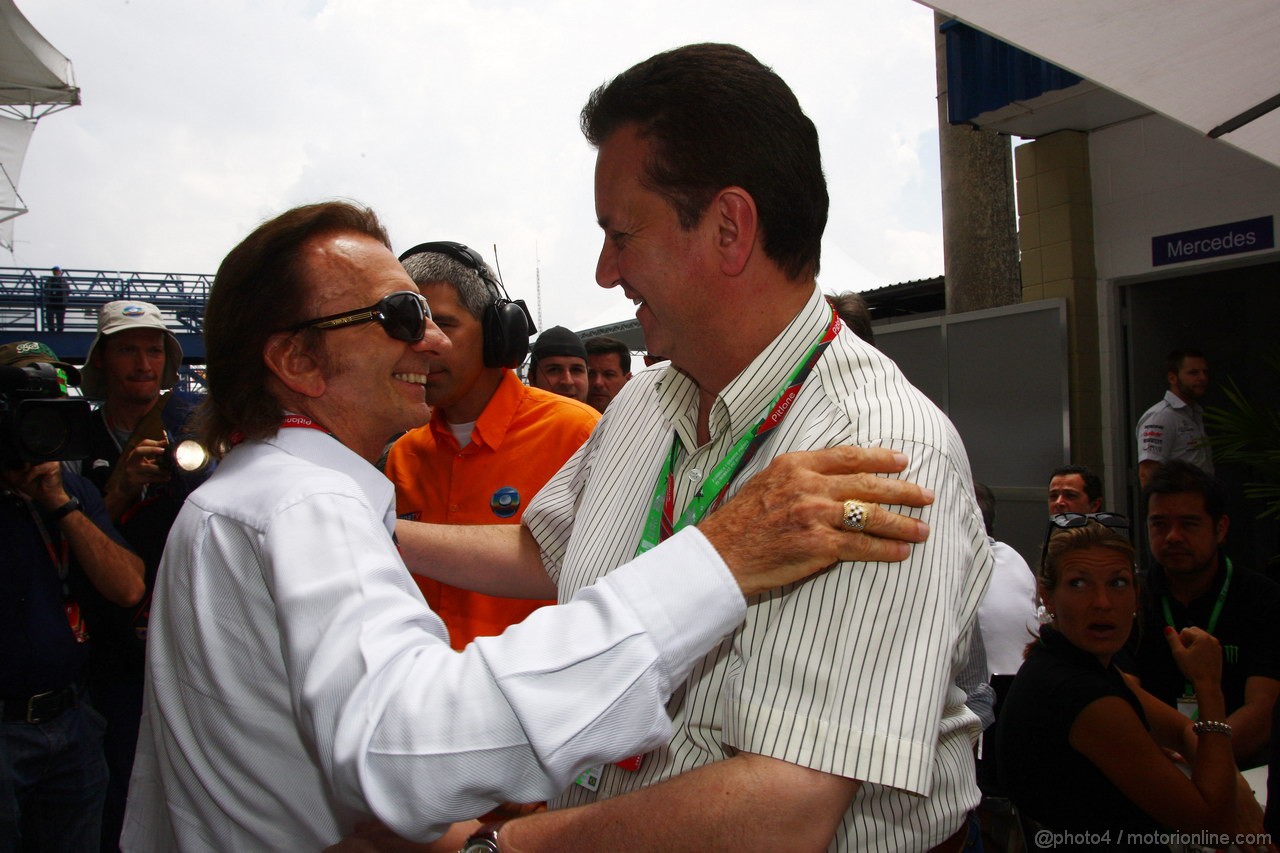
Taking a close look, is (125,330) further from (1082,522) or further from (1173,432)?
(1173,432)

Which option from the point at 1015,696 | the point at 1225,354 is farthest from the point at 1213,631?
the point at 1225,354

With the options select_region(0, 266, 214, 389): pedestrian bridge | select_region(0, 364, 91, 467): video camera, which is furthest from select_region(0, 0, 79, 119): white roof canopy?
select_region(0, 364, 91, 467): video camera

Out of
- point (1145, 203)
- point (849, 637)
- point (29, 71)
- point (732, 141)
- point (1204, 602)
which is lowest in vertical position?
point (1204, 602)

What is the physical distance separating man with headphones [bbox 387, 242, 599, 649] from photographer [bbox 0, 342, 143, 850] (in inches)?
46.7

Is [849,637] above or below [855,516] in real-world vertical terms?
below

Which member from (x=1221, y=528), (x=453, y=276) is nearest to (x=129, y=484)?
(x=453, y=276)

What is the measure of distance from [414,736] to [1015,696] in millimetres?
2553

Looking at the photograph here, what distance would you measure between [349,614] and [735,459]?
0.66 meters

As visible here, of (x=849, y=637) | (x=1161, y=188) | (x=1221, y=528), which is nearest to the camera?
(x=849, y=637)

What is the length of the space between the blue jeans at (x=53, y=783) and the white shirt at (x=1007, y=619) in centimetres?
367

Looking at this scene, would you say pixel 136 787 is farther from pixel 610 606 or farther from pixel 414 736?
pixel 610 606

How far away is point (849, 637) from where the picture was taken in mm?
1198

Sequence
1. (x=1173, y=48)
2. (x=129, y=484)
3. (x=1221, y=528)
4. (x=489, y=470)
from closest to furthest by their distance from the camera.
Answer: (x=1173, y=48) → (x=489, y=470) → (x=129, y=484) → (x=1221, y=528)

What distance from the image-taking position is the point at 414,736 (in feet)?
3.46
